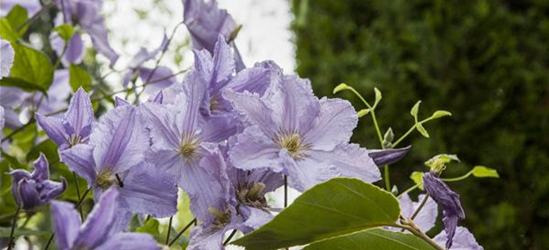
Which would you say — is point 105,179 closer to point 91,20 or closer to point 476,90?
point 91,20

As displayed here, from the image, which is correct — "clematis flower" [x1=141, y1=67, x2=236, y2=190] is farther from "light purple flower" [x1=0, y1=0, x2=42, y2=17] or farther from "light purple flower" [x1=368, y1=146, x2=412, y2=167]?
"light purple flower" [x1=0, y1=0, x2=42, y2=17]

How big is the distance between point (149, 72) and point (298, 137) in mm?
421

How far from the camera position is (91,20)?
2.67 feet

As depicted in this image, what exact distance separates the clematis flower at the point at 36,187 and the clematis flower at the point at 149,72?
39 cm

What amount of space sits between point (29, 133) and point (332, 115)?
0.51 metres

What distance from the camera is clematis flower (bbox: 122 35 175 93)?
0.78m

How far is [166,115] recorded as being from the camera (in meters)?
0.39

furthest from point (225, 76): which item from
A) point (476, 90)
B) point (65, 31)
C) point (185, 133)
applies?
point (476, 90)

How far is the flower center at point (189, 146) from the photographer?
1.30ft

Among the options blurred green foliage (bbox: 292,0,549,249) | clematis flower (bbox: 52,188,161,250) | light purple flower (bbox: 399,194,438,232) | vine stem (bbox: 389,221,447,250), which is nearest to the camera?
clematis flower (bbox: 52,188,161,250)

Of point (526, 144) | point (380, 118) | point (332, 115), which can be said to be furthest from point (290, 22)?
point (332, 115)

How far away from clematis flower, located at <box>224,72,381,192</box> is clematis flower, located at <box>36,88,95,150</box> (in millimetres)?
81

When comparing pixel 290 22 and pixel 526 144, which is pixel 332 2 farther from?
pixel 526 144

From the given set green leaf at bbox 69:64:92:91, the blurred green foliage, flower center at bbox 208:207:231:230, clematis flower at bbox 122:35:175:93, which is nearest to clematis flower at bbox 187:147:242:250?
flower center at bbox 208:207:231:230
